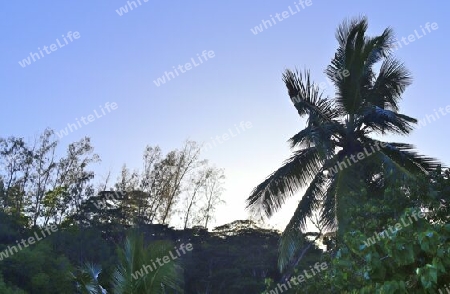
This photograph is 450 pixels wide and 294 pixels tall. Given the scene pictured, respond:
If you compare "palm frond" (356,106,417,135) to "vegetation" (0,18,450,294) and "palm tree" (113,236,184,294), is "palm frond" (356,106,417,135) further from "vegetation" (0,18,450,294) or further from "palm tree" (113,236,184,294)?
"palm tree" (113,236,184,294)

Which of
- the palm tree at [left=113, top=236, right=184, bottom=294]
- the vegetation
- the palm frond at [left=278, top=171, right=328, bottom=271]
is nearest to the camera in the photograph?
the vegetation

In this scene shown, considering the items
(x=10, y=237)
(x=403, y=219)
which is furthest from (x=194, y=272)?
(x=403, y=219)

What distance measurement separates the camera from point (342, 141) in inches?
391

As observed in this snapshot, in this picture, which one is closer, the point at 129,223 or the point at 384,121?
the point at 384,121

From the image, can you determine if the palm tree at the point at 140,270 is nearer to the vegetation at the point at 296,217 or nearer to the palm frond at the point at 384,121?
the vegetation at the point at 296,217

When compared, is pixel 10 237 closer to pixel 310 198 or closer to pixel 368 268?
pixel 310 198

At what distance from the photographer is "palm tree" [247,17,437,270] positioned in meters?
9.29

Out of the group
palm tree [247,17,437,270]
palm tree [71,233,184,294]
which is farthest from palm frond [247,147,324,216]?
palm tree [71,233,184,294]

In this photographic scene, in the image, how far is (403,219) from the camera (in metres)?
3.97

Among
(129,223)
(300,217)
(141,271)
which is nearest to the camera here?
(141,271)

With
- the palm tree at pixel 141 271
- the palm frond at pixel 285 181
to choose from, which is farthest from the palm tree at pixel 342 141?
the palm tree at pixel 141 271

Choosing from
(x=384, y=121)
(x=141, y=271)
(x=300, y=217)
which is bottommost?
(x=300, y=217)

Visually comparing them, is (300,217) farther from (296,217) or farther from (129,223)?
(129,223)

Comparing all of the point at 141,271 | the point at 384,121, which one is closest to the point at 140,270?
the point at 141,271
